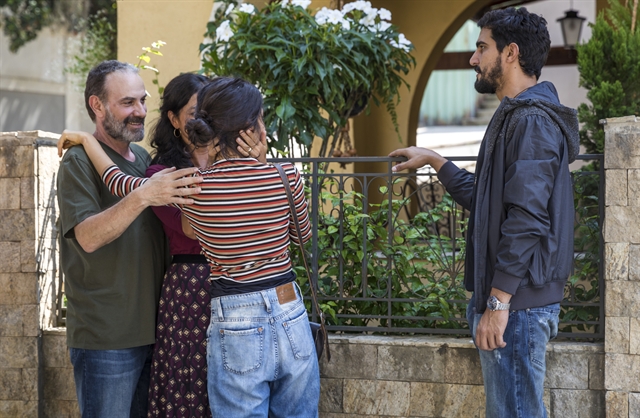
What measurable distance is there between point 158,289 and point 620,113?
2.94 metres

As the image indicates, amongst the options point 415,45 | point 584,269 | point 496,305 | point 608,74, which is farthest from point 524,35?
point 415,45

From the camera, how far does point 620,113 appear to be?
4.27 metres

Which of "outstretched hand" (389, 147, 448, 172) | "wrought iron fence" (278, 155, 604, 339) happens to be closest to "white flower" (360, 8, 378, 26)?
"wrought iron fence" (278, 155, 604, 339)

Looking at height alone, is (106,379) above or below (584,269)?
below

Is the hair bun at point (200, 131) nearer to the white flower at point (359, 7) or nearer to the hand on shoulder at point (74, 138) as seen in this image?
the hand on shoulder at point (74, 138)

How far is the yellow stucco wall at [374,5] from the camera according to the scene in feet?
19.9

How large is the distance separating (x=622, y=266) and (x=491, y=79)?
1172 mm

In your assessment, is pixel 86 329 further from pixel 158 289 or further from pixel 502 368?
pixel 502 368

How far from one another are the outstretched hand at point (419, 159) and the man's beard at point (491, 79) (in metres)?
0.46

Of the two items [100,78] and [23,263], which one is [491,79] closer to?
[100,78]

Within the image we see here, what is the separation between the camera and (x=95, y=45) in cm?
809

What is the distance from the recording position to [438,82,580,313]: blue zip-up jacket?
7.75 ft

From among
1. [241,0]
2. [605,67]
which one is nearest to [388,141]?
[241,0]

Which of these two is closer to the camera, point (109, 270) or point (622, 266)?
point (109, 270)
